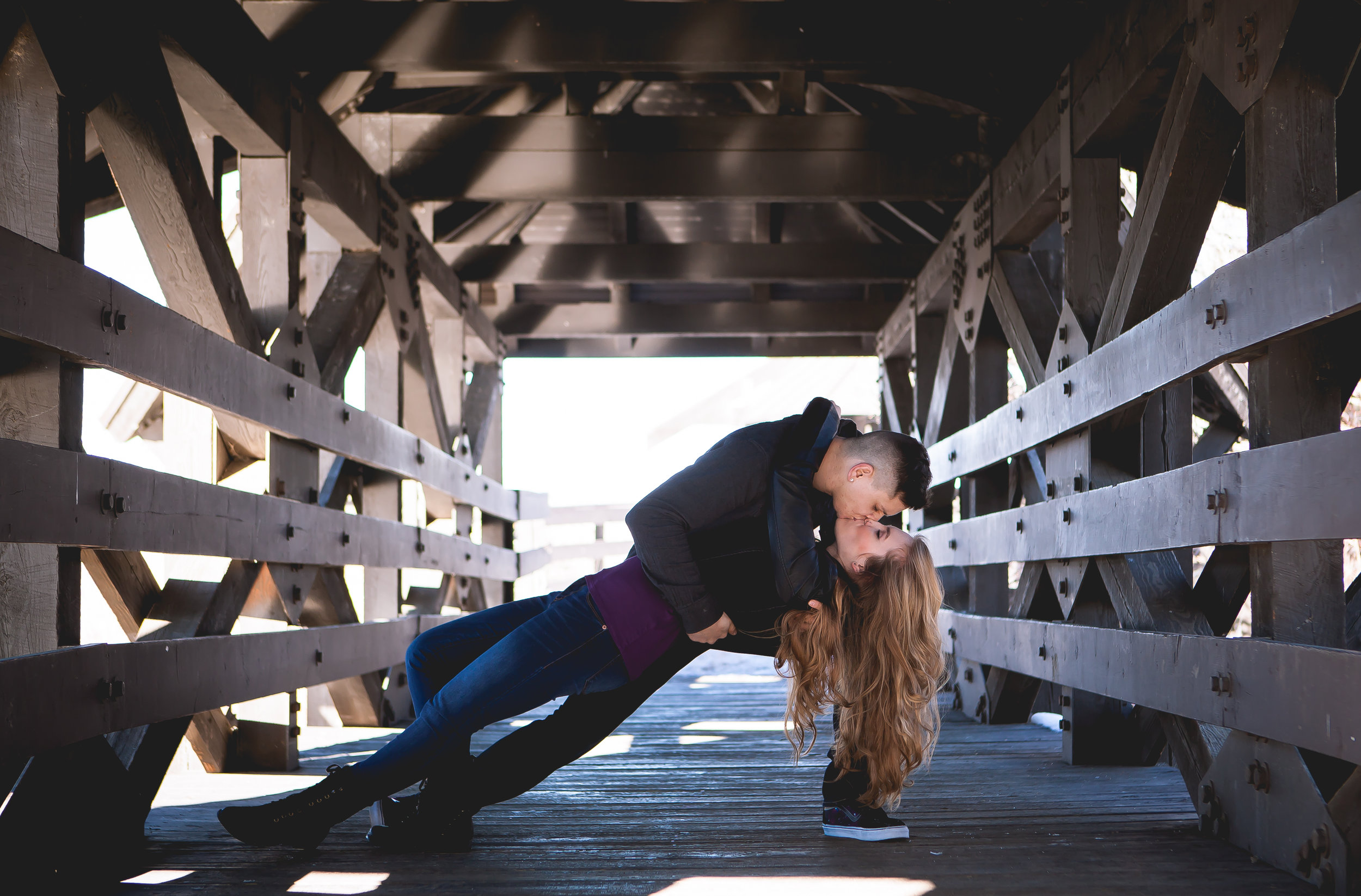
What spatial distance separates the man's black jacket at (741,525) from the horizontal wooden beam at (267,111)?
7.05 feet

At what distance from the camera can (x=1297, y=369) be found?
2666 millimetres

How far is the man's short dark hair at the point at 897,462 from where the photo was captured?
2.95m

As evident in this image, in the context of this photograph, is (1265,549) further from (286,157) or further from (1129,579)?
(286,157)

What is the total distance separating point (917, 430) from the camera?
848cm

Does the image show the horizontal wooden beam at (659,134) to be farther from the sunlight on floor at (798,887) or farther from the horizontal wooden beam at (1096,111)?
the sunlight on floor at (798,887)

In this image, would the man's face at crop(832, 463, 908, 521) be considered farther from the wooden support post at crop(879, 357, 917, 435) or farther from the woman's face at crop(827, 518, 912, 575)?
the wooden support post at crop(879, 357, 917, 435)

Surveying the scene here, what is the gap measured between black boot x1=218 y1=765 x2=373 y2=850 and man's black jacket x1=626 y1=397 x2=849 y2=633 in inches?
35.4

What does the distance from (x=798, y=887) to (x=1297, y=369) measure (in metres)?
1.65

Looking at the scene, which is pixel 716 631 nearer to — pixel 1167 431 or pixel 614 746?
pixel 1167 431

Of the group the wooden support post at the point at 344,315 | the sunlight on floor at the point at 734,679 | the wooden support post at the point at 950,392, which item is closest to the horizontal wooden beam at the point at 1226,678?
the wooden support post at the point at 950,392

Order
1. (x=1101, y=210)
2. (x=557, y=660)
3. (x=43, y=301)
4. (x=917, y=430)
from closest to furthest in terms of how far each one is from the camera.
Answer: (x=43, y=301) → (x=557, y=660) → (x=1101, y=210) → (x=917, y=430)

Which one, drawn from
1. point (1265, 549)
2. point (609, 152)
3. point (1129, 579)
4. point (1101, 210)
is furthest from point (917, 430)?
point (1265, 549)

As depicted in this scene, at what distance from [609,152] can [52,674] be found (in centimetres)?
430

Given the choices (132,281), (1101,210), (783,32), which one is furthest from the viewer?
(132,281)
